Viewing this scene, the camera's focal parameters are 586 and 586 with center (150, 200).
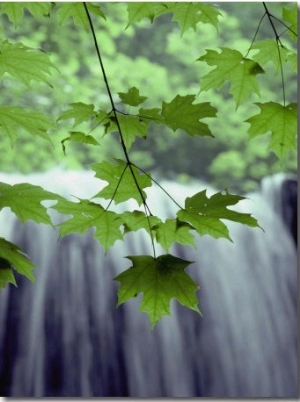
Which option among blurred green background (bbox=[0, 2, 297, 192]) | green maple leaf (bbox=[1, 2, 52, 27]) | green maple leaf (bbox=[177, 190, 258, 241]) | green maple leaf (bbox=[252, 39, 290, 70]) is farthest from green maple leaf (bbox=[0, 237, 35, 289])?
blurred green background (bbox=[0, 2, 297, 192])

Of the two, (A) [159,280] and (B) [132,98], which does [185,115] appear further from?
(A) [159,280]

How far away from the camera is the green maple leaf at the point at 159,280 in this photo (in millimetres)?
843

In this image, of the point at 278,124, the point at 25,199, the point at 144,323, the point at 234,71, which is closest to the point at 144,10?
the point at 234,71

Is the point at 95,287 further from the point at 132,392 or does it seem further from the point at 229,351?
the point at 229,351

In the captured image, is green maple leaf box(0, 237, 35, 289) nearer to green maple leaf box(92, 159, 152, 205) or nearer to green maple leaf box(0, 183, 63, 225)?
green maple leaf box(0, 183, 63, 225)

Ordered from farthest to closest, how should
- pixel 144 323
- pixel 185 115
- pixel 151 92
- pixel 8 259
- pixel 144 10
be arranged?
pixel 151 92 → pixel 144 323 → pixel 144 10 → pixel 185 115 → pixel 8 259

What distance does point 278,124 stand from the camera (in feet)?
3.23

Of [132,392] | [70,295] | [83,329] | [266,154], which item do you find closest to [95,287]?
[70,295]

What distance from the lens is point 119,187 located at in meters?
0.93

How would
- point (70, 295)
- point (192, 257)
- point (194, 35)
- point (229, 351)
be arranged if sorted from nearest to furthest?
point (229, 351)
point (70, 295)
point (192, 257)
point (194, 35)

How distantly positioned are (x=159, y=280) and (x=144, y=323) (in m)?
1.46

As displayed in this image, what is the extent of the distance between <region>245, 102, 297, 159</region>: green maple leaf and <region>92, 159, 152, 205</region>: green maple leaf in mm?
206

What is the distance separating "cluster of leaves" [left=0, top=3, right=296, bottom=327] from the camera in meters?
0.82

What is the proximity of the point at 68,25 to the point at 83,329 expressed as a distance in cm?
187
